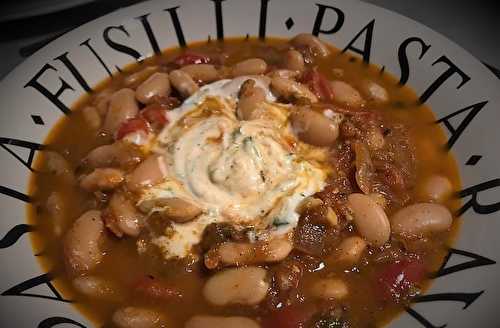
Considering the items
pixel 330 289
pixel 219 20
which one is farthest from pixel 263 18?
pixel 330 289

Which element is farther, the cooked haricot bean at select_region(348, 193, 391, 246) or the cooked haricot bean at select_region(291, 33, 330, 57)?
the cooked haricot bean at select_region(291, 33, 330, 57)

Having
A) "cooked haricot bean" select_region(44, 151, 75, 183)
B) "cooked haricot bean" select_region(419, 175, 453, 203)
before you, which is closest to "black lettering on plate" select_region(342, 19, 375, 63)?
"cooked haricot bean" select_region(419, 175, 453, 203)

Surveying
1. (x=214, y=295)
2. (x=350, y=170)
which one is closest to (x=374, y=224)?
(x=350, y=170)

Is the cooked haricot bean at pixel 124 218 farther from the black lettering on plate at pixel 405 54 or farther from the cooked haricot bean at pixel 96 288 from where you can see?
the black lettering on plate at pixel 405 54

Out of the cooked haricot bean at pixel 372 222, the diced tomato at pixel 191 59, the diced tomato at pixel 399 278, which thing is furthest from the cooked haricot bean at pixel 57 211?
the diced tomato at pixel 399 278

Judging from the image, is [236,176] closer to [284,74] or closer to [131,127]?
[131,127]

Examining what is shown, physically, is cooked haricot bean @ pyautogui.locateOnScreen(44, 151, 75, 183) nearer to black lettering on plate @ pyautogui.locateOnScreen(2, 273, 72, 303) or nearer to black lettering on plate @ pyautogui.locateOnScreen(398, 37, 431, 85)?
black lettering on plate @ pyautogui.locateOnScreen(2, 273, 72, 303)
